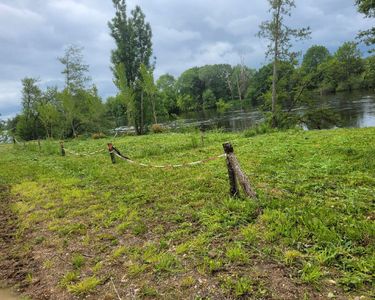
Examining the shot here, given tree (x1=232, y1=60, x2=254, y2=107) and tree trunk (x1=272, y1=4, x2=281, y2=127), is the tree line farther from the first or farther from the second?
tree (x1=232, y1=60, x2=254, y2=107)

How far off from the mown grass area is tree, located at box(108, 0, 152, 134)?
24.1 meters

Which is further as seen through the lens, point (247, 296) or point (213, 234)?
point (213, 234)

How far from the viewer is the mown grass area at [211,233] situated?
3.08m

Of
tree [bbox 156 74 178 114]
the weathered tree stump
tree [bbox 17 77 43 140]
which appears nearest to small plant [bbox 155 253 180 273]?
the weathered tree stump

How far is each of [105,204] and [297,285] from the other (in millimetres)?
4620

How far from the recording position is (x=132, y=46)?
29516 millimetres

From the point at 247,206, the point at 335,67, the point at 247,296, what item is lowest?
the point at 247,296

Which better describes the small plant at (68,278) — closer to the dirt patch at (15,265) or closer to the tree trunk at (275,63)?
the dirt patch at (15,265)

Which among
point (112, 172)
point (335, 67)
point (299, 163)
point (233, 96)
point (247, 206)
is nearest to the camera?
point (247, 206)

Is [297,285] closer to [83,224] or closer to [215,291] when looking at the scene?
[215,291]

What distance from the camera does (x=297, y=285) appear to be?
9.46 feet

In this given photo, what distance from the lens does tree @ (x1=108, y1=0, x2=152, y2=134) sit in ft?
95.4

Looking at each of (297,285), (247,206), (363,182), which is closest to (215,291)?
(297,285)

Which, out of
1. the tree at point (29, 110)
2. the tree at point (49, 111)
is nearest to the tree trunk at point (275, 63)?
the tree at point (49, 111)
